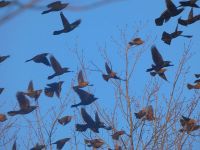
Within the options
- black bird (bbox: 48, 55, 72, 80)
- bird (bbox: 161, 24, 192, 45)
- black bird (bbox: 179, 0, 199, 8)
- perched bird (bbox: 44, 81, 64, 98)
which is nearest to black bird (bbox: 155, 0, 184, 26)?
Result: black bird (bbox: 179, 0, 199, 8)

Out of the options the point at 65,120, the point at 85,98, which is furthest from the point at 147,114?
the point at 85,98

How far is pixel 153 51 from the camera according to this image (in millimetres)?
3553

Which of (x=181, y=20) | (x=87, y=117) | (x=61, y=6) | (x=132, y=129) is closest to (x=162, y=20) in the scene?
(x=181, y=20)

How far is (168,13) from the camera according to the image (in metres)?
2.87

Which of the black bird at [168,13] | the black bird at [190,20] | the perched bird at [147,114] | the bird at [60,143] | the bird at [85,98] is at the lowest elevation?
the perched bird at [147,114]

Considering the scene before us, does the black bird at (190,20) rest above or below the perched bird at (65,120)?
above

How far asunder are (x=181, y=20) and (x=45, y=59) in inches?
49.0

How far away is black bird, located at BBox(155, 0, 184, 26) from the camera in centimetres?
282

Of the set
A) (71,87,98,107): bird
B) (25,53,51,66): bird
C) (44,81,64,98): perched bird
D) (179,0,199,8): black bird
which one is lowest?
(44,81,64,98): perched bird

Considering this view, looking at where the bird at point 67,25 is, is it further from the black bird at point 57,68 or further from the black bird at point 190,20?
Answer: the black bird at point 190,20

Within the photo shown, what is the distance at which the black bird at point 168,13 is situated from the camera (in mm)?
2820

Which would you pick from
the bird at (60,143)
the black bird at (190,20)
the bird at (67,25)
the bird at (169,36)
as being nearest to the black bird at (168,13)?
the black bird at (190,20)

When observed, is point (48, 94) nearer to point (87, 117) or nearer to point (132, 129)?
point (87, 117)

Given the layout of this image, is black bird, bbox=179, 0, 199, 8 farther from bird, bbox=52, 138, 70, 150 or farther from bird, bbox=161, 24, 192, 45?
bird, bbox=52, 138, 70, 150
